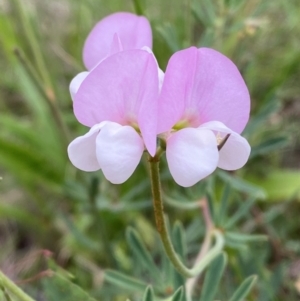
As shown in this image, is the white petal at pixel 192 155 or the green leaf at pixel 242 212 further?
the green leaf at pixel 242 212

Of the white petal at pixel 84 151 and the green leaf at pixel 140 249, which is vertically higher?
the white petal at pixel 84 151

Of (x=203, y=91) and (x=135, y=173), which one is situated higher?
(x=203, y=91)

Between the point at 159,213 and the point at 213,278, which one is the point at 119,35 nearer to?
the point at 159,213

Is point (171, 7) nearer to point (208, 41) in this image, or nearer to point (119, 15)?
point (208, 41)

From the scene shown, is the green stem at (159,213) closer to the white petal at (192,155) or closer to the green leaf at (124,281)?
the white petal at (192,155)

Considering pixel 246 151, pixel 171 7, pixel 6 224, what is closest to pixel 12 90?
pixel 6 224

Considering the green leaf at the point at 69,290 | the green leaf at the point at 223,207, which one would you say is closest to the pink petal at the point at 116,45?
the green leaf at the point at 69,290

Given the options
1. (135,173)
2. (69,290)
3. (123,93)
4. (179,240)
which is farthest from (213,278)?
(135,173)
